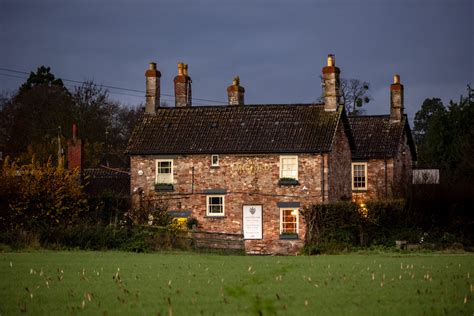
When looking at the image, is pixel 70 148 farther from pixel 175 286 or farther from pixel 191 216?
pixel 175 286

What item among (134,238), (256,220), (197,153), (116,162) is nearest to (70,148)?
(197,153)

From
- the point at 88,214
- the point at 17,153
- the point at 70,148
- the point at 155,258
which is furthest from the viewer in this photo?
the point at 17,153

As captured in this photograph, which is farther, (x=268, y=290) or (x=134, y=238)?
(x=134, y=238)

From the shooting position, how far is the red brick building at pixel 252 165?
172 feet

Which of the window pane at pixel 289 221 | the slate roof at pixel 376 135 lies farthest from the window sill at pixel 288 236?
the slate roof at pixel 376 135

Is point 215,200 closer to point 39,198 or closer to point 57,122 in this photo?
point 39,198

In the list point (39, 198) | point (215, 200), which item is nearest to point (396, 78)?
point (215, 200)

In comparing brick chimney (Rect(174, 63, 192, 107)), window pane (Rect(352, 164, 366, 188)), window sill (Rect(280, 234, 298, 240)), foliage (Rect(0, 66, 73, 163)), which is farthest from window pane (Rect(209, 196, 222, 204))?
foliage (Rect(0, 66, 73, 163))

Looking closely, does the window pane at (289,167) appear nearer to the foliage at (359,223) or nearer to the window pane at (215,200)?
the window pane at (215,200)

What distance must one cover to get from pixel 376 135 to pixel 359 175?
3.03 meters

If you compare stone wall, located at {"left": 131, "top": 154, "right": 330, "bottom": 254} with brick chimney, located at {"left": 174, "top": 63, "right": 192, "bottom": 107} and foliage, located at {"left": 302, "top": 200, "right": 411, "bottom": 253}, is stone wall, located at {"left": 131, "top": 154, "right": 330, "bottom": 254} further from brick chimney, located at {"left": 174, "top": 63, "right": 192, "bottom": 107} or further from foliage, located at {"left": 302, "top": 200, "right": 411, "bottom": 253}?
brick chimney, located at {"left": 174, "top": 63, "right": 192, "bottom": 107}

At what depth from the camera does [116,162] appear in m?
89.4

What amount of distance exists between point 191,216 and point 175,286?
31.4m

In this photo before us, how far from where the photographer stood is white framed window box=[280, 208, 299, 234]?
2051 inches
